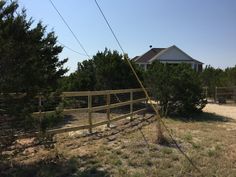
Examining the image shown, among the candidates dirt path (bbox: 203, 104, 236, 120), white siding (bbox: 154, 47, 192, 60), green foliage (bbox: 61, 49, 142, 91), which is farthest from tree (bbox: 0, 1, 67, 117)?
white siding (bbox: 154, 47, 192, 60)

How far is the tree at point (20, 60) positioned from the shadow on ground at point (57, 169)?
1.07 meters

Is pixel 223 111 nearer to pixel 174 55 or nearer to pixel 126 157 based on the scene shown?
pixel 126 157

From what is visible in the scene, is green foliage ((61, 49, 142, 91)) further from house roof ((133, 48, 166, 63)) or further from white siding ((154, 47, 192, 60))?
house roof ((133, 48, 166, 63))

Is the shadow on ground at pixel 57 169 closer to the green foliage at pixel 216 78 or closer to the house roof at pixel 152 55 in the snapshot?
the green foliage at pixel 216 78

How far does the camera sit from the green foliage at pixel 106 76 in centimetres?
2142

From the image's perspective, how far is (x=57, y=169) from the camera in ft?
24.7

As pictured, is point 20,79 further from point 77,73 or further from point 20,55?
point 77,73

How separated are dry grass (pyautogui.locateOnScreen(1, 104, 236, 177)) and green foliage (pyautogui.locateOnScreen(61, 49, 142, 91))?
9.73m

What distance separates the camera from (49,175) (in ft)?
23.4

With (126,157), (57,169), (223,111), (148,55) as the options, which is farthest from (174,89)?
(148,55)

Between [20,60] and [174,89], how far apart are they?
462 inches

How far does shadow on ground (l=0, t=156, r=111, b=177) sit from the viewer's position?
23.7 ft

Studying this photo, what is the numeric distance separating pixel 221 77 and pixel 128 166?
82.1ft

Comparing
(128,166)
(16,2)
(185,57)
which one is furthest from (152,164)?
(185,57)
